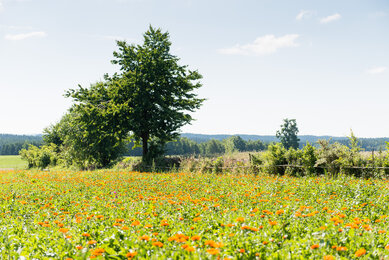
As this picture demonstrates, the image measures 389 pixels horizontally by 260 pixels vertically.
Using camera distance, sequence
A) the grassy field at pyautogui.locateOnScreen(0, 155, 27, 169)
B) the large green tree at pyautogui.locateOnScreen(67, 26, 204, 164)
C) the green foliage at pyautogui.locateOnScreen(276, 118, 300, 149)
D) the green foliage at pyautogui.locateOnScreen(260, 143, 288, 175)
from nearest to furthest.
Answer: the green foliage at pyautogui.locateOnScreen(260, 143, 288, 175), the large green tree at pyautogui.locateOnScreen(67, 26, 204, 164), the grassy field at pyautogui.locateOnScreen(0, 155, 27, 169), the green foliage at pyautogui.locateOnScreen(276, 118, 300, 149)

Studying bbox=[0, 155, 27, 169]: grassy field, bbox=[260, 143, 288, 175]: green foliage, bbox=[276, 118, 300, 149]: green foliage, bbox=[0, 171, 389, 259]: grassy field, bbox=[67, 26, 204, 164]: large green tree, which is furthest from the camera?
bbox=[276, 118, 300, 149]: green foliage

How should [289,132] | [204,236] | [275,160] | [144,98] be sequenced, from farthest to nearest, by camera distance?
1. [289,132]
2. [144,98]
3. [275,160]
4. [204,236]

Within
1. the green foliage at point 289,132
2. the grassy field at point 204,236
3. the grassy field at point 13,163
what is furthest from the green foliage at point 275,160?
the green foliage at point 289,132

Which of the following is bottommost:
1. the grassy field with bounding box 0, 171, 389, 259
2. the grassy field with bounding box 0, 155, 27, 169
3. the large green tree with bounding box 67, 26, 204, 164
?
the grassy field with bounding box 0, 155, 27, 169

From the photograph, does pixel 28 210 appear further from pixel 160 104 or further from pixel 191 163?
pixel 160 104

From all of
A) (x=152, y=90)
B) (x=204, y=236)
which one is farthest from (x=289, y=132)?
(x=204, y=236)

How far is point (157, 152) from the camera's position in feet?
82.0

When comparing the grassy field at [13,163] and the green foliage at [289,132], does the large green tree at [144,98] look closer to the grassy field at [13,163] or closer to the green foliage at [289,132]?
the grassy field at [13,163]

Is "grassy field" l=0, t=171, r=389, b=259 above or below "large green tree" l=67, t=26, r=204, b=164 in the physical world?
below

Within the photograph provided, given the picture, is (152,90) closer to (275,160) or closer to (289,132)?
(275,160)

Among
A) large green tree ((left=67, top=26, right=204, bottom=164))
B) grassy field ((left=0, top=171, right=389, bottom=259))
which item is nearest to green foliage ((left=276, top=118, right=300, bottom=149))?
large green tree ((left=67, top=26, right=204, bottom=164))

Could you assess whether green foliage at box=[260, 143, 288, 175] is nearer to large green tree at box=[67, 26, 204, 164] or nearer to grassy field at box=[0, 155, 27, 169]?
large green tree at box=[67, 26, 204, 164]

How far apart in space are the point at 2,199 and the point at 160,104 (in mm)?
14939

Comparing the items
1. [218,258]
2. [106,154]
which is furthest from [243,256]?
[106,154]
